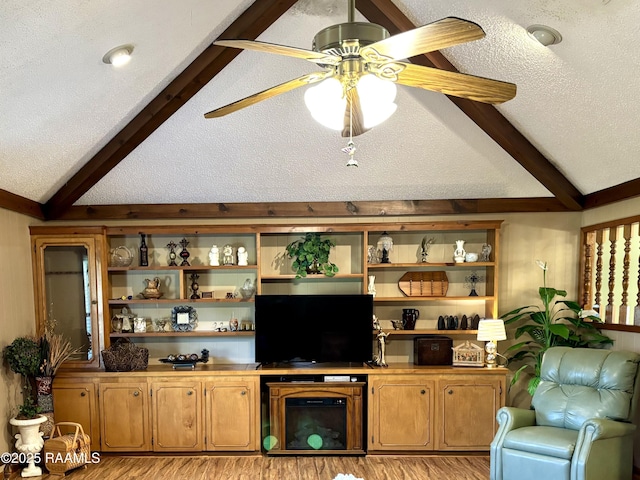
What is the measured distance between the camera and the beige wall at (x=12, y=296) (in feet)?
13.3

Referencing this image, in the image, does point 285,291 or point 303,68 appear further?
point 285,291

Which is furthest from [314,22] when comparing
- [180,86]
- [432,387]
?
[432,387]

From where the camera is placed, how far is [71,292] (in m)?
4.62

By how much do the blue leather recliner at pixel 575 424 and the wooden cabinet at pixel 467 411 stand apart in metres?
0.58

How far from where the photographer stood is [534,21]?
2705mm

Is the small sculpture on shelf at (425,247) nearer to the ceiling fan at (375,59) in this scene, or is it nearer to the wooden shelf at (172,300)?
the wooden shelf at (172,300)

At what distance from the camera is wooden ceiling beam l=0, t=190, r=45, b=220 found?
397cm

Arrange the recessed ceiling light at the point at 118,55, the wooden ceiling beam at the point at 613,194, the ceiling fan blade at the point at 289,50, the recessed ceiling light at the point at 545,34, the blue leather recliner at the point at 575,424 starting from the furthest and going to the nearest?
1. the wooden ceiling beam at the point at 613,194
2. the blue leather recliner at the point at 575,424
3. the recessed ceiling light at the point at 118,55
4. the recessed ceiling light at the point at 545,34
5. the ceiling fan blade at the point at 289,50

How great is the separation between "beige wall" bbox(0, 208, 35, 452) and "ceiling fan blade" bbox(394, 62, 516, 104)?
3.86 m

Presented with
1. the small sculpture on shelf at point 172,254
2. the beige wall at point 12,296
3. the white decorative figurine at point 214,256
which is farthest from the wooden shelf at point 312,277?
the beige wall at point 12,296

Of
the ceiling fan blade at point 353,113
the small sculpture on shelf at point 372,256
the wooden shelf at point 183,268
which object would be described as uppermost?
the ceiling fan blade at point 353,113

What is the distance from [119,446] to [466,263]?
148 inches

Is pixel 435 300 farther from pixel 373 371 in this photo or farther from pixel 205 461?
pixel 205 461

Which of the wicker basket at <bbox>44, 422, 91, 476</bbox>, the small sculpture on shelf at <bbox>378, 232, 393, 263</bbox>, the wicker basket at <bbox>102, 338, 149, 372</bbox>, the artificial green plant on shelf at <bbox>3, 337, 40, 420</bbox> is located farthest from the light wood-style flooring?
the small sculpture on shelf at <bbox>378, 232, 393, 263</bbox>
